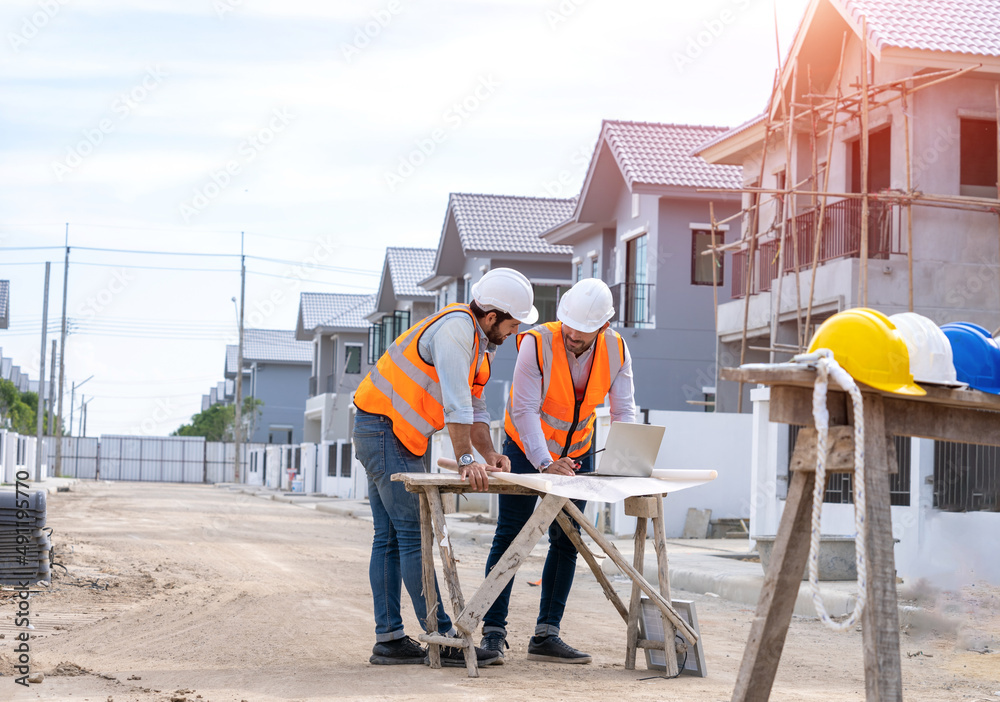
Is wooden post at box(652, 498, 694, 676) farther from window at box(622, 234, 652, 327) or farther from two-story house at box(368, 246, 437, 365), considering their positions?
two-story house at box(368, 246, 437, 365)

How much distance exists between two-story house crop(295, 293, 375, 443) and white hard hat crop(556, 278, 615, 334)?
42.5m

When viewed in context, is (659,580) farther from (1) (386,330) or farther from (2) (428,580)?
(1) (386,330)

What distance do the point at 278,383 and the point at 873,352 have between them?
68359mm

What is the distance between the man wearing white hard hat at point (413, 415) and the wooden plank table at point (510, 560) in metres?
0.14

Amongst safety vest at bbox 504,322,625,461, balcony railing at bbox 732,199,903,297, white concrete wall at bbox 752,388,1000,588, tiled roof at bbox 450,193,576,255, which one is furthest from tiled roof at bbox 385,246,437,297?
safety vest at bbox 504,322,625,461

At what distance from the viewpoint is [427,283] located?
130 ft

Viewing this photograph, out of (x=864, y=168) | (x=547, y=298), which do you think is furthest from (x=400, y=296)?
(x=864, y=168)

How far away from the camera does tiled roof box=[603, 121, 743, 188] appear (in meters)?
24.8

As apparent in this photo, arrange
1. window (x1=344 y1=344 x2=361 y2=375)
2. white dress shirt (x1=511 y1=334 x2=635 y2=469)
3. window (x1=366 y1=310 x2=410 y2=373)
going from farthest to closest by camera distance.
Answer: window (x1=344 y1=344 x2=361 y2=375), window (x1=366 y1=310 x2=410 y2=373), white dress shirt (x1=511 y1=334 x2=635 y2=469)

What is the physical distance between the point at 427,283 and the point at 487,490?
34.0 metres

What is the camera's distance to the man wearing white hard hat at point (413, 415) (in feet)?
19.9

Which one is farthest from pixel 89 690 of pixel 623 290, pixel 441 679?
pixel 623 290

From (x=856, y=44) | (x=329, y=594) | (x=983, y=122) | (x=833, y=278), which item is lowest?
(x=329, y=594)

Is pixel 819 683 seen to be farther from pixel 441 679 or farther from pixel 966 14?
pixel 966 14
